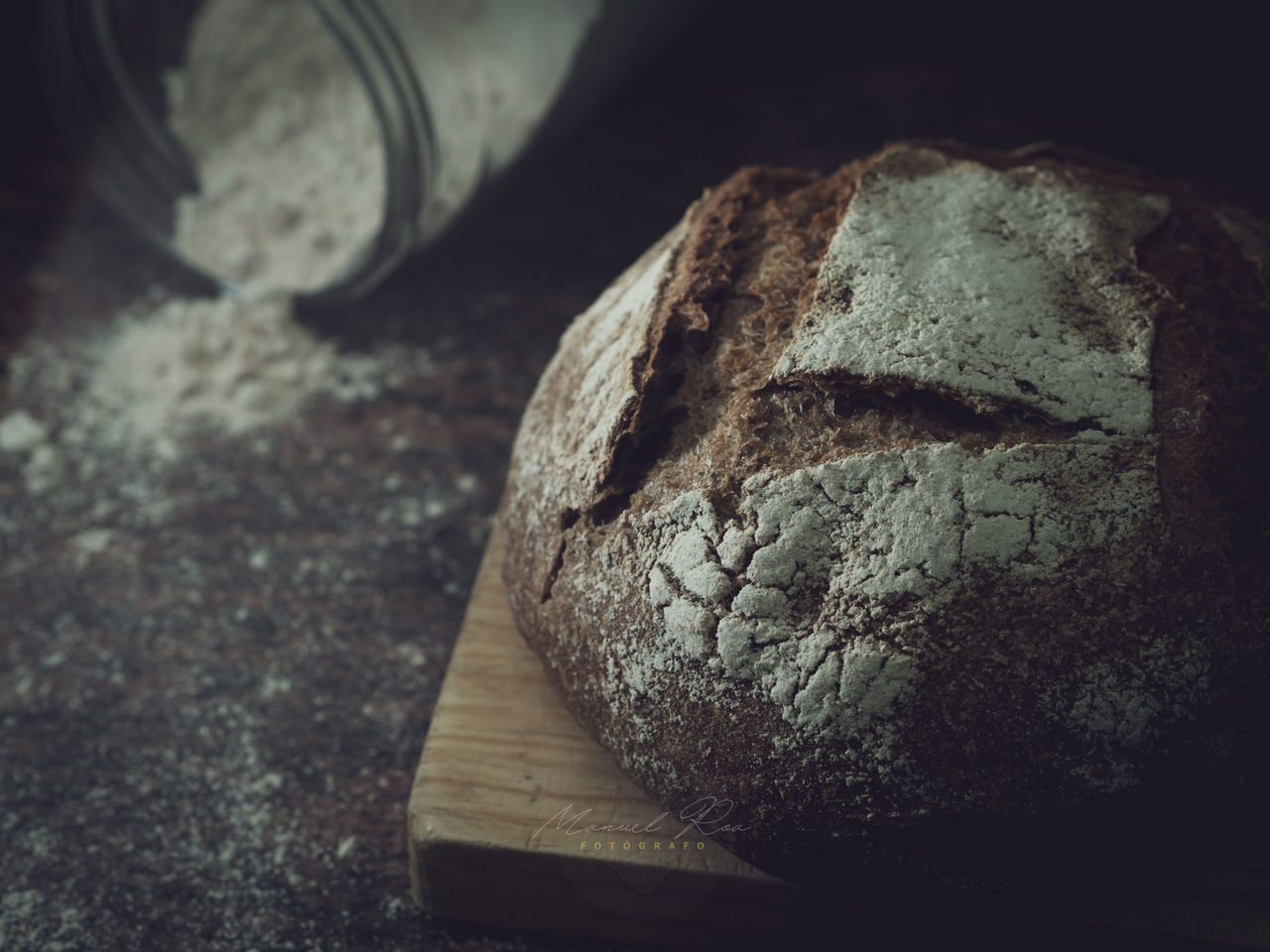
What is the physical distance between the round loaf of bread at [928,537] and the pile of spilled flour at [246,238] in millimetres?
972

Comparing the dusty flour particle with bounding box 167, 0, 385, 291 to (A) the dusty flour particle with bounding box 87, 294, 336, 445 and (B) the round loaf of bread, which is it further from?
(B) the round loaf of bread

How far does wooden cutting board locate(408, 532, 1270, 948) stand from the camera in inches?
37.0

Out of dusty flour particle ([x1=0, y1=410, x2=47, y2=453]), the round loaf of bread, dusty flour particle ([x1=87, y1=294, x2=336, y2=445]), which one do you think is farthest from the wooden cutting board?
dusty flour particle ([x1=0, y1=410, x2=47, y2=453])

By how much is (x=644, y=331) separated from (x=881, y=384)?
250mm

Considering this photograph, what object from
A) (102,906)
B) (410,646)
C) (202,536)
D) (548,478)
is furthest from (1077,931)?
(202,536)

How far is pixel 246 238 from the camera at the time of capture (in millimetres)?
1961

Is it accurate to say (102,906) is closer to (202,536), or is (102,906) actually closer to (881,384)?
(202,536)

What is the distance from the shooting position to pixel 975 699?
0.82 metres

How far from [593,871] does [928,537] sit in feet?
1.57

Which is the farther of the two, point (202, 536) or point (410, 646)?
point (202, 536)

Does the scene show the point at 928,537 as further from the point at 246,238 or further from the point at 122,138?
the point at 122,138

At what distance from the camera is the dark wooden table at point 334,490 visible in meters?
1.20

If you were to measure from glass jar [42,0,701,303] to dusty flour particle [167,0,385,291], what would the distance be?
1.6 inches

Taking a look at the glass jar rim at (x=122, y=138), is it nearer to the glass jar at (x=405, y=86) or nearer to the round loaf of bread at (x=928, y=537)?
the glass jar at (x=405, y=86)
